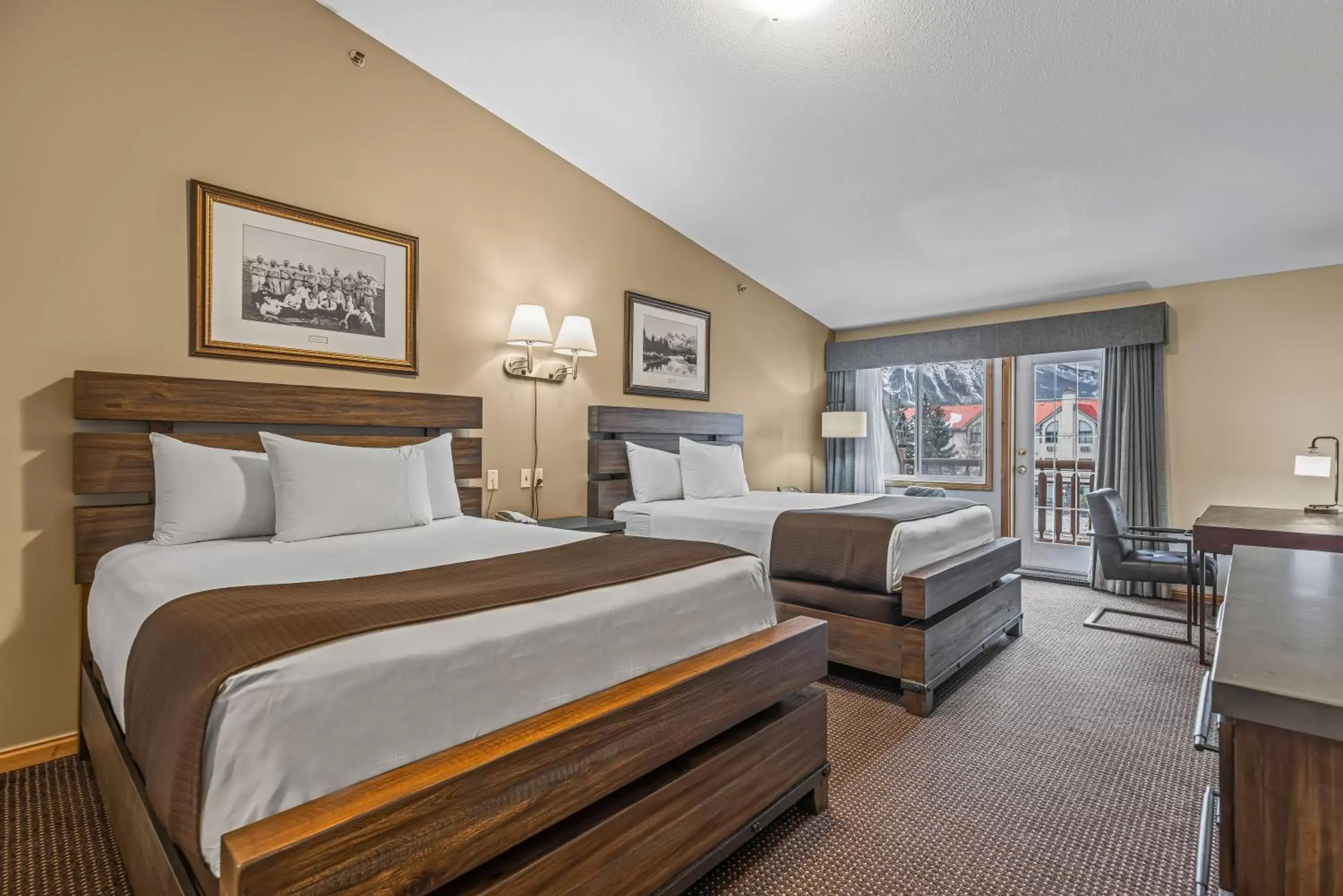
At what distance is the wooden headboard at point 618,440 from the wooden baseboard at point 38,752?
2.53 meters

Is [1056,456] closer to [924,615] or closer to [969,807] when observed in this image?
[924,615]

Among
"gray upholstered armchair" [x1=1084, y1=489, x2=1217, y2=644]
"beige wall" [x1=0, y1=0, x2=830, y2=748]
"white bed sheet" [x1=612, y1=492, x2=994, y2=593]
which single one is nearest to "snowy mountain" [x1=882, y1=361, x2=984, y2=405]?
"gray upholstered armchair" [x1=1084, y1=489, x2=1217, y2=644]

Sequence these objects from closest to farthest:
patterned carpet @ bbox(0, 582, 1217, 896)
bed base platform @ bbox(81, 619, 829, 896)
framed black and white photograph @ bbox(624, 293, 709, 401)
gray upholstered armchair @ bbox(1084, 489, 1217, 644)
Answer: bed base platform @ bbox(81, 619, 829, 896), patterned carpet @ bbox(0, 582, 1217, 896), gray upholstered armchair @ bbox(1084, 489, 1217, 644), framed black and white photograph @ bbox(624, 293, 709, 401)

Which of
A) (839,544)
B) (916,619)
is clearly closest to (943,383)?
(839,544)

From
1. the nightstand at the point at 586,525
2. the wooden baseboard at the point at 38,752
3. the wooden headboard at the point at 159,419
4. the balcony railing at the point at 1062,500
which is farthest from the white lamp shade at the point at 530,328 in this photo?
the balcony railing at the point at 1062,500

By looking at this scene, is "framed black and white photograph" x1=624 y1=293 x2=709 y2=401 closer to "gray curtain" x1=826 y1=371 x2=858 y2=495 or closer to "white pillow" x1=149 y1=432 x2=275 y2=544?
"gray curtain" x1=826 y1=371 x2=858 y2=495

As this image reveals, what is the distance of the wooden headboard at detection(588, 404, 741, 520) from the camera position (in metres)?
4.11

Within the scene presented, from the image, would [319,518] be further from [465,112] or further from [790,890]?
[465,112]

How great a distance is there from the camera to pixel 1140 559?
3.95 meters

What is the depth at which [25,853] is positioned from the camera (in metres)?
1.81

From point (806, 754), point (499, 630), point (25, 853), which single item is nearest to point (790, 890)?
point (806, 754)

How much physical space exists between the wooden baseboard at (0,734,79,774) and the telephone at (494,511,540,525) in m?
1.85

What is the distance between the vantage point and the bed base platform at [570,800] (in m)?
0.98

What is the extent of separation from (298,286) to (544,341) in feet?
3.90
